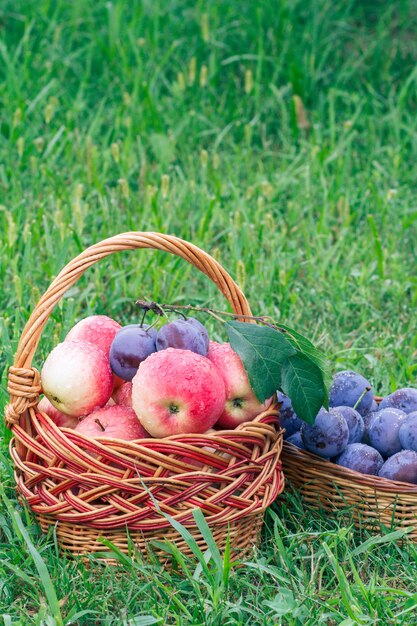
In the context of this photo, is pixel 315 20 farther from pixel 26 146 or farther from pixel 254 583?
pixel 254 583

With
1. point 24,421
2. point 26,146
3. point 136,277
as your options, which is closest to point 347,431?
point 24,421

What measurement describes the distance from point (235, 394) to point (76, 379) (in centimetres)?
33

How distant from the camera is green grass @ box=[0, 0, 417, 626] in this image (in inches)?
70.6

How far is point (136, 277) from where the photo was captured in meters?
3.09

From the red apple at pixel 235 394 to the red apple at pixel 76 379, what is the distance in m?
0.24

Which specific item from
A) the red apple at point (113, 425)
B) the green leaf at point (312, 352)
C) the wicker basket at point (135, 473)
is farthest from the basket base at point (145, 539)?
the green leaf at point (312, 352)

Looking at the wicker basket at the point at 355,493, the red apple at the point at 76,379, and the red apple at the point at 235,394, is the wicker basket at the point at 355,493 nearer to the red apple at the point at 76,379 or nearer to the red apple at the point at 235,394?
the red apple at the point at 235,394

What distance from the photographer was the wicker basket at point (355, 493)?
76.0 inches

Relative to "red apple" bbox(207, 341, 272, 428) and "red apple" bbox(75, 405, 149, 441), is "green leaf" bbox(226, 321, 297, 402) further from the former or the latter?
"red apple" bbox(75, 405, 149, 441)

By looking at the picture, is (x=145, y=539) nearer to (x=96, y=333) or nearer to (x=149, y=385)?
(x=149, y=385)

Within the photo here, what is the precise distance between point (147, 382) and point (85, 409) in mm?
179

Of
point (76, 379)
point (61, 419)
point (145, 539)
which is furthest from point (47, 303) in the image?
point (145, 539)

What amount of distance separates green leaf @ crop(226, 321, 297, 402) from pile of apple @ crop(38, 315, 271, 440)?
1.9 inches

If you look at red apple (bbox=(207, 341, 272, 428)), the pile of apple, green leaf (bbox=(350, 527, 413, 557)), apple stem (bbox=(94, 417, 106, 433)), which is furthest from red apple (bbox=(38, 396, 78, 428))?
green leaf (bbox=(350, 527, 413, 557))
